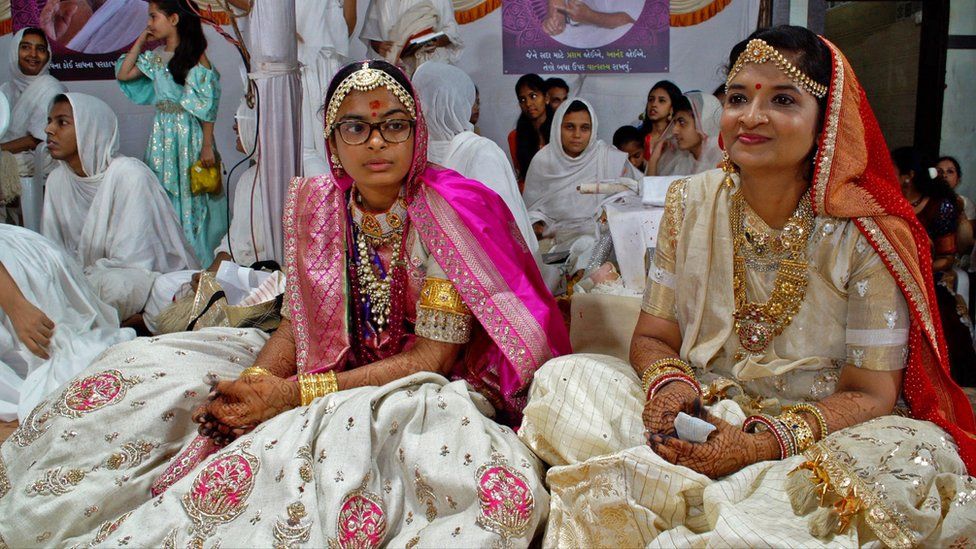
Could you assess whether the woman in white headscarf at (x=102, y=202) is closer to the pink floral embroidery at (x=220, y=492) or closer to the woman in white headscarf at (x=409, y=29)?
the woman in white headscarf at (x=409, y=29)

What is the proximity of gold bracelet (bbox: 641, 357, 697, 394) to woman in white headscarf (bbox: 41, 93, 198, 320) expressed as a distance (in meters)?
3.19

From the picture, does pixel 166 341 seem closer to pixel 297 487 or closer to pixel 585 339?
pixel 297 487

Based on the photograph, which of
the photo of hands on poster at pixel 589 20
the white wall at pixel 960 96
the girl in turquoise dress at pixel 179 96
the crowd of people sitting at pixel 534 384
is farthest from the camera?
the white wall at pixel 960 96

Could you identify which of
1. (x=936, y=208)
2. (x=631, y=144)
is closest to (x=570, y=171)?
(x=631, y=144)

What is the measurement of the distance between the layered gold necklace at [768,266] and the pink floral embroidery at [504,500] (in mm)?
768

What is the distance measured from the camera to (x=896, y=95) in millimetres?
6559

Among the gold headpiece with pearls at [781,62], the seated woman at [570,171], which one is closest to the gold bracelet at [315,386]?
the gold headpiece with pearls at [781,62]

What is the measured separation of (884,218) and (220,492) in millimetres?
1793

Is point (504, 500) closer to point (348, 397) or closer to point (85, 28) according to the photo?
point (348, 397)

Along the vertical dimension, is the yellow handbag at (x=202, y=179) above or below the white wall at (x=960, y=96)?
below

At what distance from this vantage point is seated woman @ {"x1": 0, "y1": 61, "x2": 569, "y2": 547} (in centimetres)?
190

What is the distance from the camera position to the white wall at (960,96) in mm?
5195

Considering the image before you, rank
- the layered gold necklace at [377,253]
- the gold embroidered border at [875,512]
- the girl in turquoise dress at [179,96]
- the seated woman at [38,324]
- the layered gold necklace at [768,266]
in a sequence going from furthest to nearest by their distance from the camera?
1. the girl in turquoise dress at [179,96]
2. the seated woman at [38,324]
3. the layered gold necklace at [377,253]
4. the layered gold necklace at [768,266]
5. the gold embroidered border at [875,512]

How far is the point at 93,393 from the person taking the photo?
7.26 feet
